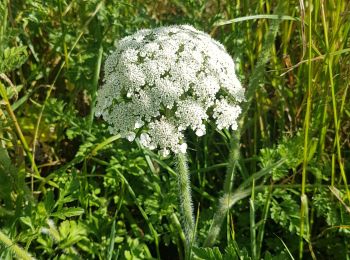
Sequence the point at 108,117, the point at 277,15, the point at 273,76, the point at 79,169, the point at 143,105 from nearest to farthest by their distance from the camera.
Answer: the point at 143,105
the point at 108,117
the point at 277,15
the point at 273,76
the point at 79,169

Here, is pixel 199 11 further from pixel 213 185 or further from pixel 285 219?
pixel 285 219

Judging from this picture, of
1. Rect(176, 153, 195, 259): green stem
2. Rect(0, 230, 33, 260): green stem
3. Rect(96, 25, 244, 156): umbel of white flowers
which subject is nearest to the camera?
Rect(96, 25, 244, 156): umbel of white flowers

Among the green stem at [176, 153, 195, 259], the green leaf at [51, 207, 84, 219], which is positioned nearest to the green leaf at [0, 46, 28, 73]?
the green leaf at [51, 207, 84, 219]

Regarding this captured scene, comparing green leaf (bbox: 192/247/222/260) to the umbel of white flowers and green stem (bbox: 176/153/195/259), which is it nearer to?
green stem (bbox: 176/153/195/259)

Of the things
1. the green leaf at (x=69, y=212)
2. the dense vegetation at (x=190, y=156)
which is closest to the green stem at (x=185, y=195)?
the dense vegetation at (x=190, y=156)

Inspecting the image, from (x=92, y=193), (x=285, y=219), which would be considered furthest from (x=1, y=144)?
(x=285, y=219)

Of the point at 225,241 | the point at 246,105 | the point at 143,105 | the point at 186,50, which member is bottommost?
the point at 225,241

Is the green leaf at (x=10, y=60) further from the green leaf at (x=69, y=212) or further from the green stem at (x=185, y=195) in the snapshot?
the green stem at (x=185, y=195)
